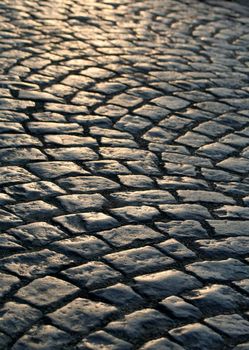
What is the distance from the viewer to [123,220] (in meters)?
4.70

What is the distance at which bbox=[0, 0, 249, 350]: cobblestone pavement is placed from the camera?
3.76 m

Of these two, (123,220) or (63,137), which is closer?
(123,220)

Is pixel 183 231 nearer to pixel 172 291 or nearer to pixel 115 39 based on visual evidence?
pixel 172 291

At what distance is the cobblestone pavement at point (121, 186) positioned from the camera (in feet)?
12.3

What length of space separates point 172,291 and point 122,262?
1.11 feet

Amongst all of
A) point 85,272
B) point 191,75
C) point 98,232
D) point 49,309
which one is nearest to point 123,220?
point 98,232

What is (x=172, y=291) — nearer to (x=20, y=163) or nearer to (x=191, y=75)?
(x=20, y=163)

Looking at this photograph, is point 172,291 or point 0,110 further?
point 0,110

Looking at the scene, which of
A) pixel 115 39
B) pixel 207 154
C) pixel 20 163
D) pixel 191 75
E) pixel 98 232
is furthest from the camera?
pixel 115 39

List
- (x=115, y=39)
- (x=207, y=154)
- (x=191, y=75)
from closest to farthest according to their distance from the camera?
(x=207, y=154)
(x=191, y=75)
(x=115, y=39)

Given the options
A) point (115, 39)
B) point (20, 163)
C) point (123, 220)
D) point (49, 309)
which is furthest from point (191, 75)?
point (49, 309)

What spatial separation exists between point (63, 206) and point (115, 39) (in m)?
3.92

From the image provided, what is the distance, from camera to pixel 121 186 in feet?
16.9

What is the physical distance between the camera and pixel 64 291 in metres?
3.92
